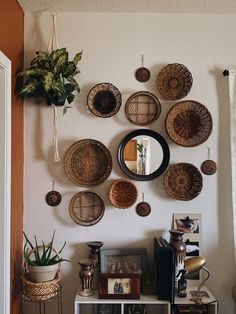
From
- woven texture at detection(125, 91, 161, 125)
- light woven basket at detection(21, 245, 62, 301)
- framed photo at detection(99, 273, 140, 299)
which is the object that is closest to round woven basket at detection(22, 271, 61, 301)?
light woven basket at detection(21, 245, 62, 301)

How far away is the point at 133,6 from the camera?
2.13 meters

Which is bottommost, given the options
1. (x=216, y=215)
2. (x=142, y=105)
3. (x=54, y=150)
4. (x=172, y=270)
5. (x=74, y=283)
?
(x=74, y=283)

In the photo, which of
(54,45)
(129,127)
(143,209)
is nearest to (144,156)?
(129,127)

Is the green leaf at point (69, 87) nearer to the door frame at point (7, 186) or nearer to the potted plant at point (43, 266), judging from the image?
the door frame at point (7, 186)

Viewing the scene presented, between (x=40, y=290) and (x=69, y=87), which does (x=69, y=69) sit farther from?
(x=40, y=290)

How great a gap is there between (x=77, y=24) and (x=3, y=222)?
1.39 meters

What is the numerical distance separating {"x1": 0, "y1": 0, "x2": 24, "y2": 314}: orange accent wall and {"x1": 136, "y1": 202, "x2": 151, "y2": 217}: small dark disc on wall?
785mm

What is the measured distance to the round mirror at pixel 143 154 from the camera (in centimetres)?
217

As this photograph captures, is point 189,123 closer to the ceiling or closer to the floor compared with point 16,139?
closer to the ceiling

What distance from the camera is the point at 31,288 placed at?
1856 mm

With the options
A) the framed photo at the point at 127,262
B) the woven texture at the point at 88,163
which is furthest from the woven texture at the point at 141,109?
the framed photo at the point at 127,262

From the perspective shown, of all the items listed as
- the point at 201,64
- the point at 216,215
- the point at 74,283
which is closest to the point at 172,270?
the point at 216,215

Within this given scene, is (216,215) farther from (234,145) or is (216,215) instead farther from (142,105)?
(142,105)

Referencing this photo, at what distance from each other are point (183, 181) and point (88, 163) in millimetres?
659
